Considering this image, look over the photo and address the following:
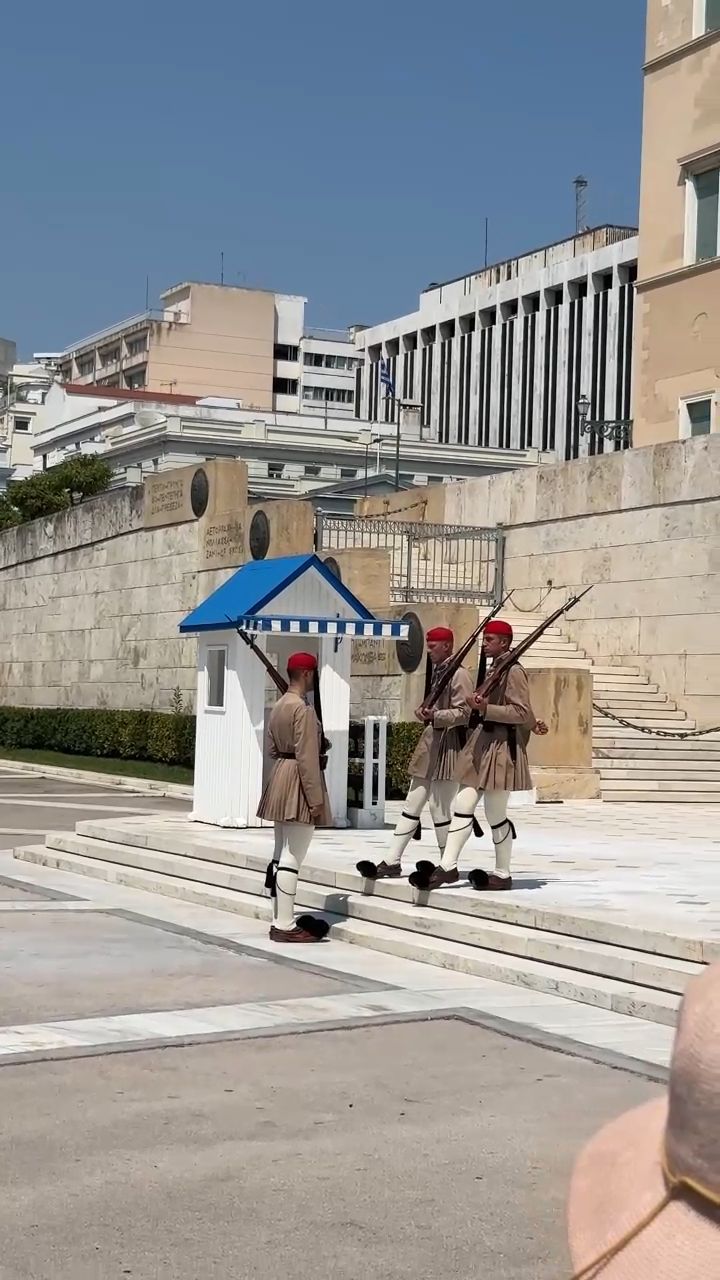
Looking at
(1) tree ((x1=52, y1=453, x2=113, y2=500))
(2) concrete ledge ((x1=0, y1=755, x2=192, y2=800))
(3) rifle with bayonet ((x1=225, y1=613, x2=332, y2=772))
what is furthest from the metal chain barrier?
(1) tree ((x1=52, y1=453, x2=113, y2=500))

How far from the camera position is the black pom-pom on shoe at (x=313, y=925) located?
36.2 ft

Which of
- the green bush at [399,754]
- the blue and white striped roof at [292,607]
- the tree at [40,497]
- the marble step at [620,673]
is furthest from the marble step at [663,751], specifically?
the tree at [40,497]

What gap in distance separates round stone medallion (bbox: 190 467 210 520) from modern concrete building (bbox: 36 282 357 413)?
8131 cm

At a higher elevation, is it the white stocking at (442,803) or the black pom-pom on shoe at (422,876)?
the white stocking at (442,803)

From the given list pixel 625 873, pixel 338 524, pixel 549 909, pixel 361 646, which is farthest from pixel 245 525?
pixel 549 909

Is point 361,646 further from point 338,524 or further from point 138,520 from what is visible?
point 138,520

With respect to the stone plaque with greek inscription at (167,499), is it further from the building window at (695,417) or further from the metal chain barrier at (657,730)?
the metal chain barrier at (657,730)

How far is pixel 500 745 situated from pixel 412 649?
12.0m

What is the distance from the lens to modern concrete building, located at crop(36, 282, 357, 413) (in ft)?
373

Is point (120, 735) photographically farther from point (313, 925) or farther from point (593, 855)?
point (313, 925)

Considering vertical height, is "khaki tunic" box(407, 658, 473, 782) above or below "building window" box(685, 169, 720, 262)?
below

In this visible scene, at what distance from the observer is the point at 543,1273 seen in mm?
4844

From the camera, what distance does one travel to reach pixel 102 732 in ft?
103

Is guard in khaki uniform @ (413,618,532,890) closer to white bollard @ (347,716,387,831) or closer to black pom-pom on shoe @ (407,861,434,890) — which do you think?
black pom-pom on shoe @ (407,861,434,890)
